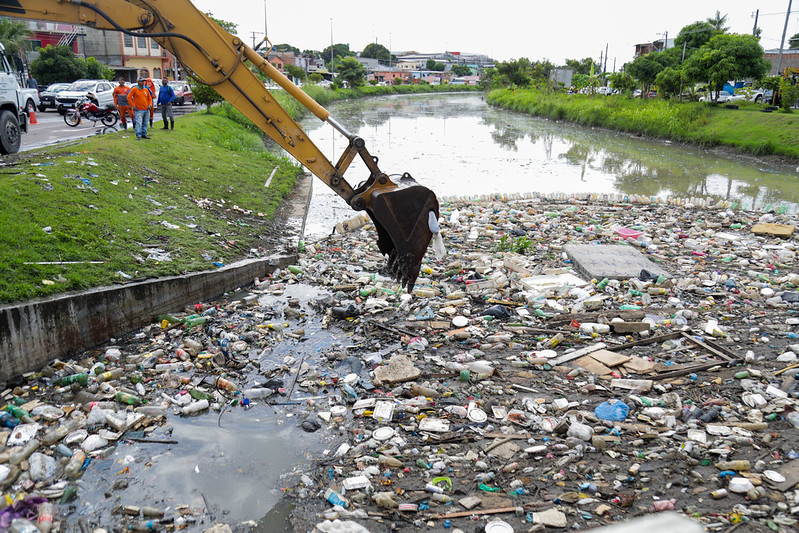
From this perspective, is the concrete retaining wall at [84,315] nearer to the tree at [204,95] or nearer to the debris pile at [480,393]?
the debris pile at [480,393]

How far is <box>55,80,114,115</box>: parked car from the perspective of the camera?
2091 cm

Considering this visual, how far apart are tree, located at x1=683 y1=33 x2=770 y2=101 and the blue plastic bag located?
25.3 meters

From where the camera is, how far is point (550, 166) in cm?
1912

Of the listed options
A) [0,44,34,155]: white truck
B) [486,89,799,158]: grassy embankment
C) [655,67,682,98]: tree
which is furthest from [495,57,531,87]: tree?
[0,44,34,155]: white truck

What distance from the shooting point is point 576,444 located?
3.99 m

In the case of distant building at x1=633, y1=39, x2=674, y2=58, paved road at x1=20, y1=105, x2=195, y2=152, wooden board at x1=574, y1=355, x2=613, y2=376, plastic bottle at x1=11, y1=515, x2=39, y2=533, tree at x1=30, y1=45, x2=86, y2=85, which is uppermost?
distant building at x1=633, y1=39, x2=674, y2=58

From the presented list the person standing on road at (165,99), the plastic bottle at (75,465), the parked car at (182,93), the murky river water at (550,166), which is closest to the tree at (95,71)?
the parked car at (182,93)

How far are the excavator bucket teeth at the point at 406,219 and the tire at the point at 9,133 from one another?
8.56m

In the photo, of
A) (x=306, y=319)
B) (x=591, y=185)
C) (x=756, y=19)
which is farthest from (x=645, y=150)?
(x=306, y=319)

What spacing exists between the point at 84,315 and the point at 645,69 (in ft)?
114

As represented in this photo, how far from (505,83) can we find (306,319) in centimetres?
6255

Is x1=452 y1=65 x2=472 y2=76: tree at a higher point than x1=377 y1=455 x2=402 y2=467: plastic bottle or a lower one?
higher

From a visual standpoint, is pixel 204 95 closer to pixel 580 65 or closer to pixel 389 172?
pixel 389 172

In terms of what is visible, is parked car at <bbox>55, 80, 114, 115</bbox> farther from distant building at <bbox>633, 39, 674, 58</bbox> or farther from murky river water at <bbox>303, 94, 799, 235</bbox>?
distant building at <bbox>633, 39, 674, 58</bbox>
